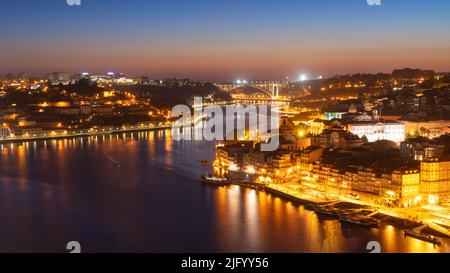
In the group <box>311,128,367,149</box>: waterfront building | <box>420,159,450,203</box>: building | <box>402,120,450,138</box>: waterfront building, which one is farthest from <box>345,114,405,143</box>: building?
<box>420,159,450,203</box>: building

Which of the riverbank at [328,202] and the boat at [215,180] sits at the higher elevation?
the boat at [215,180]

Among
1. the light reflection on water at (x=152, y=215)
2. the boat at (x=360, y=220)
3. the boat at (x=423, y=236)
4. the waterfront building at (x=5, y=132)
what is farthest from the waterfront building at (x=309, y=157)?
the waterfront building at (x=5, y=132)

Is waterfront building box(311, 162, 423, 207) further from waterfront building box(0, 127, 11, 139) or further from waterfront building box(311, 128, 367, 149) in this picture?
waterfront building box(0, 127, 11, 139)

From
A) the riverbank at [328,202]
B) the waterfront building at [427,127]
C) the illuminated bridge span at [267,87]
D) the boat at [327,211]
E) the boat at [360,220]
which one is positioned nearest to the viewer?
the riverbank at [328,202]

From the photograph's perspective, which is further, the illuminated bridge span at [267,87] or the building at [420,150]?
the illuminated bridge span at [267,87]

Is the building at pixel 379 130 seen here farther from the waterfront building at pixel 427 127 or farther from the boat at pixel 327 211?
the boat at pixel 327 211
